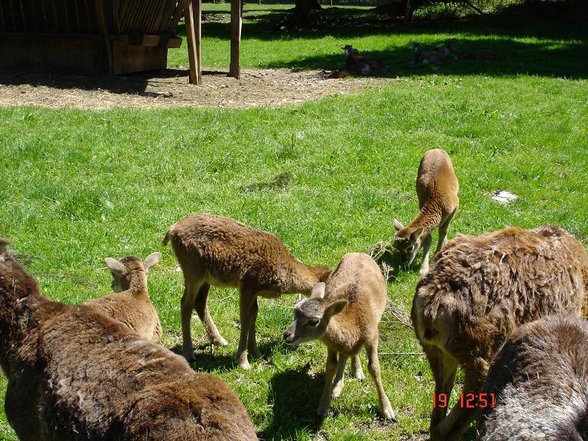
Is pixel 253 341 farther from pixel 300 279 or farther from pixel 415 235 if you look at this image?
pixel 415 235

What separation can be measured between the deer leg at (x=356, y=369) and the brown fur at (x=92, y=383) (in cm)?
289

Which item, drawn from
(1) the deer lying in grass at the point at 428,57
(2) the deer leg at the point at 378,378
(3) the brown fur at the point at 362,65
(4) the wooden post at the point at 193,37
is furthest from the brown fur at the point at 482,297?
(1) the deer lying in grass at the point at 428,57

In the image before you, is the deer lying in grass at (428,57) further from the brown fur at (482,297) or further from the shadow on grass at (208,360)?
the brown fur at (482,297)

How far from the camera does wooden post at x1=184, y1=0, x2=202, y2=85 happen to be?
61.4 ft

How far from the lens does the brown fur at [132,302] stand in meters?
6.18

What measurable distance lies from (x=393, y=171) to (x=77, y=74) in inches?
458

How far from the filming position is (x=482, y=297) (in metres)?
4.95

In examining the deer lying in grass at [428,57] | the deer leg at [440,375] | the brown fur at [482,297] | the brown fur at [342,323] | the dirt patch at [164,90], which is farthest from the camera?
the deer lying in grass at [428,57]

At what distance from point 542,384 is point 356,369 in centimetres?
315

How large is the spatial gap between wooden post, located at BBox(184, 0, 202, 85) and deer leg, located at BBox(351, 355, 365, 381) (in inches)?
537

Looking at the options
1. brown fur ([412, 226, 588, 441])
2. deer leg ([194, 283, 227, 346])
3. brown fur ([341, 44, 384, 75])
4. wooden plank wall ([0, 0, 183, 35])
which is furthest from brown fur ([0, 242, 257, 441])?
brown fur ([341, 44, 384, 75])

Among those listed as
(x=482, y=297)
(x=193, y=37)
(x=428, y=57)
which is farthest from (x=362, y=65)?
(x=482, y=297)

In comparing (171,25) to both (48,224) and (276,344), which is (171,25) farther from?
(276,344)
